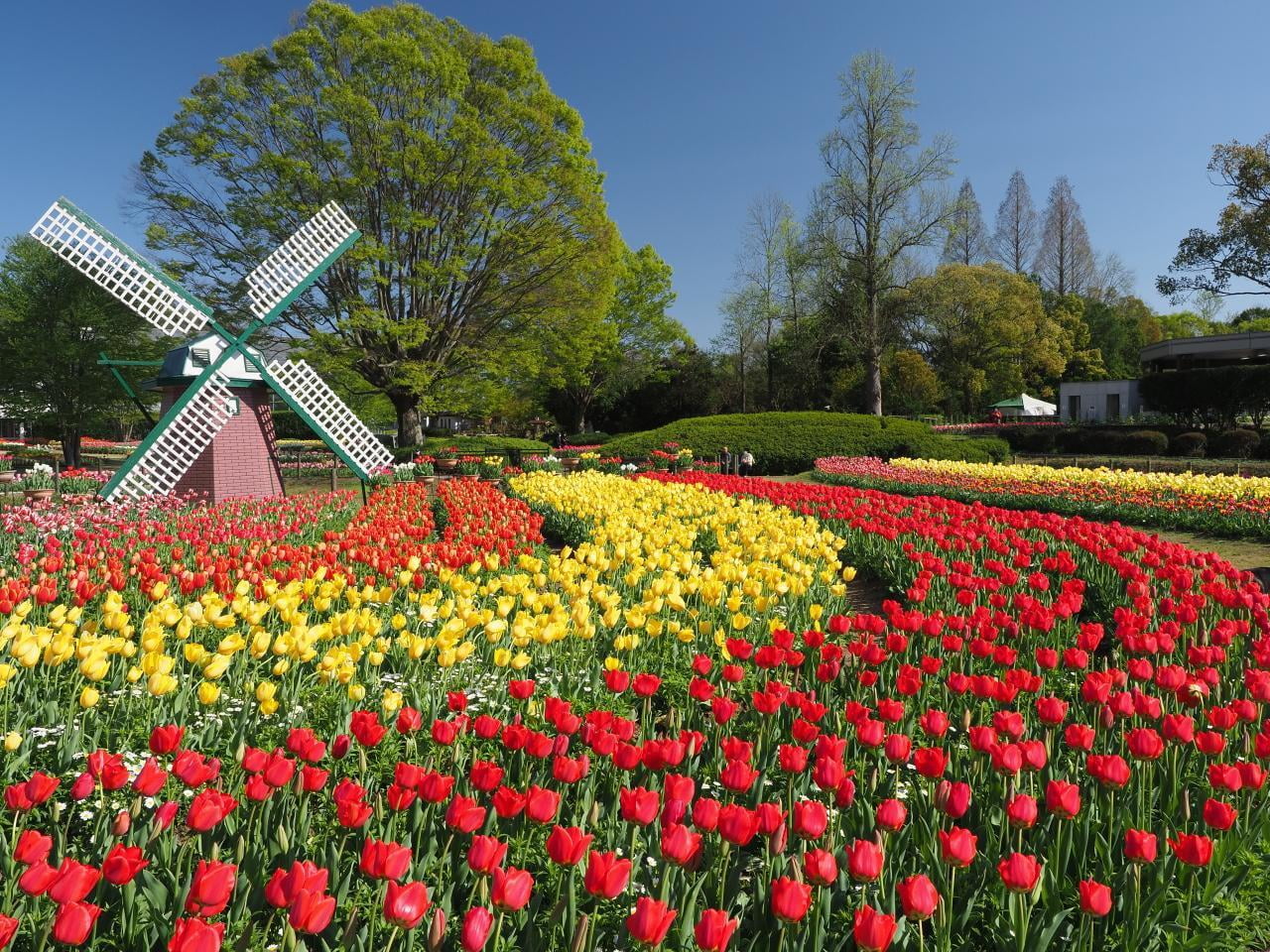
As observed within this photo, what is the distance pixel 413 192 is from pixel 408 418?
769cm

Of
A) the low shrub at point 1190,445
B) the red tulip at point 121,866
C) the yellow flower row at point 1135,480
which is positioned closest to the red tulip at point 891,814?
the red tulip at point 121,866

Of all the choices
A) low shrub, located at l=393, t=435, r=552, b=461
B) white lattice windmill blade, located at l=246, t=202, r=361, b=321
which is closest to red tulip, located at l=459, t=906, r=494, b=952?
white lattice windmill blade, located at l=246, t=202, r=361, b=321

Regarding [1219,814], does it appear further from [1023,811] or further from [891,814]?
[891,814]

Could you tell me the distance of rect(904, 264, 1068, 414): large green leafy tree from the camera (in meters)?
43.4

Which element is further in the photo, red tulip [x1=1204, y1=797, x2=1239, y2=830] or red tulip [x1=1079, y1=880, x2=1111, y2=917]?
red tulip [x1=1204, y1=797, x2=1239, y2=830]

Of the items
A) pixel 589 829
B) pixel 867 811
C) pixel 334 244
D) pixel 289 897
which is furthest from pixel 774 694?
pixel 334 244

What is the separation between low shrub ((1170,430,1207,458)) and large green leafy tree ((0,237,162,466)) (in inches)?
1439

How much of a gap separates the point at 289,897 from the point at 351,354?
24651 mm

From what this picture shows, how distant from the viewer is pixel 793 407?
4450 centimetres

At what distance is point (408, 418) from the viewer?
27.4 m

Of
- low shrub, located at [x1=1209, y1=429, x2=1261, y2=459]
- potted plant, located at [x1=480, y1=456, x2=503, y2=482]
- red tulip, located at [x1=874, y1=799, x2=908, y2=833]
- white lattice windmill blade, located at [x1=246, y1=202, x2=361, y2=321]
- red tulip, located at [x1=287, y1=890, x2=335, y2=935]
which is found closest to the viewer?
red tulip, located at [x1=287, y1=890, x2=335, y2=935]

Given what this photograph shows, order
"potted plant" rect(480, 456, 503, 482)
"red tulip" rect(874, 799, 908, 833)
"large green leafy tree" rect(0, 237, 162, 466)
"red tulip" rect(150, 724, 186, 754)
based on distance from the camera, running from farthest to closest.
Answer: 1. "large green leafy tree" rect(0, 237, 162, 466)
2. "potted plant" rect(480, 456, 503, 482)
3. "red tulip" rect(150, 724, 186, 754)
4. "red tulip" rect(874, 799, 908, 833)

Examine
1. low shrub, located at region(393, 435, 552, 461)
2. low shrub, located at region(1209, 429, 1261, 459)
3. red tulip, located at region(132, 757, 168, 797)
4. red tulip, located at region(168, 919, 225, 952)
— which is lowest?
red tulip, located at region(168, 919, 225, 952)

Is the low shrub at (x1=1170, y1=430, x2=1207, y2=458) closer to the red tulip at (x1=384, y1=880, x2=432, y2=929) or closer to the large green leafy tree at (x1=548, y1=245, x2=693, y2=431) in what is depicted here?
the large green leafy tree at (x1=548, y1=245, x2=693, y2=431)
